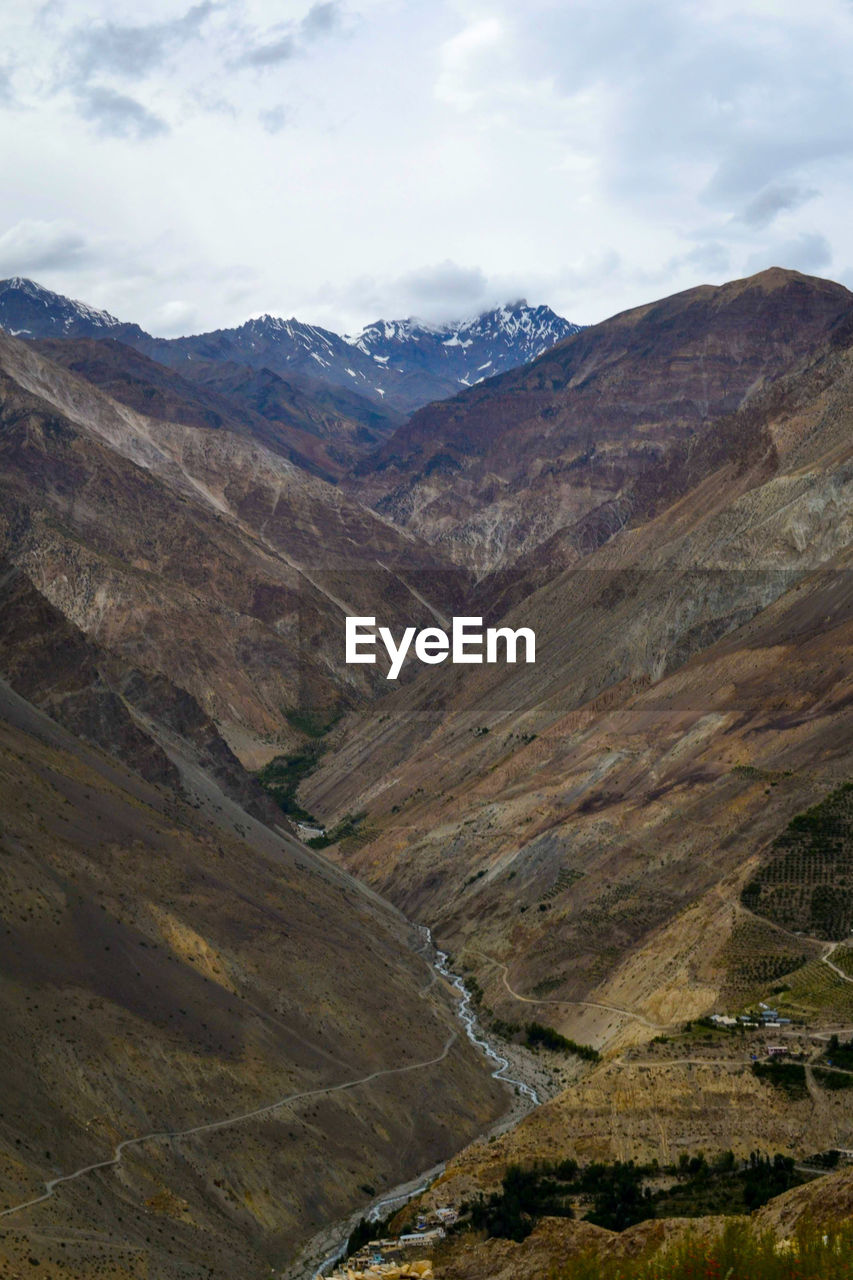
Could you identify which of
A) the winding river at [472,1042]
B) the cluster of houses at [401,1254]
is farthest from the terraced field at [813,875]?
the cluster of houses at [401,1254]

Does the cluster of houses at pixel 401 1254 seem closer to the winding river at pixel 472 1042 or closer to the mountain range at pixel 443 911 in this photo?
the winding river at pixel 472 1042

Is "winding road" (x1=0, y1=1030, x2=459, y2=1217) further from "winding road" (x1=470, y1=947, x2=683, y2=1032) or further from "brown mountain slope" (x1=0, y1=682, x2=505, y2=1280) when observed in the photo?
"winding road" (x1=470, y1=947, x2=683, y2=1032)

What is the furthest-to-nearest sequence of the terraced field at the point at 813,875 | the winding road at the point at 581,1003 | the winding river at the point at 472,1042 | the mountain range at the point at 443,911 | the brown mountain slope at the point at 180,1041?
the terraced field at the point at 813,875
the winding road at the point at 581,1003
the mountain range at the point at 443,911
the winding river at the point at 472,1042
the brown mountain slope at the point at 180,1041

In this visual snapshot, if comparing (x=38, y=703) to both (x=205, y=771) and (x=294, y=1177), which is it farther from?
(x=294, y=1177)

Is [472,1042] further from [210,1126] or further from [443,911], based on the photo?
[443,911]

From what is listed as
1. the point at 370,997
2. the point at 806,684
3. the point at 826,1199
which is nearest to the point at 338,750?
the point at 806,684

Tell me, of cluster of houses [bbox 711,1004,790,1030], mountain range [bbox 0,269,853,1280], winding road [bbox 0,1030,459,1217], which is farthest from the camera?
cluster of houses [bbox 711,1004,790,1030]

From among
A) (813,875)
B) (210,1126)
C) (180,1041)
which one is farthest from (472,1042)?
(210,1126)

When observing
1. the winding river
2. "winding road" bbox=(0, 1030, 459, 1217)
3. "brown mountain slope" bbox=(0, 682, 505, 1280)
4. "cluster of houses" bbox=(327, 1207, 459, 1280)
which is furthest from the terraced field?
"cluster of houses" bbox=(327, 1207, 459, 1280)
